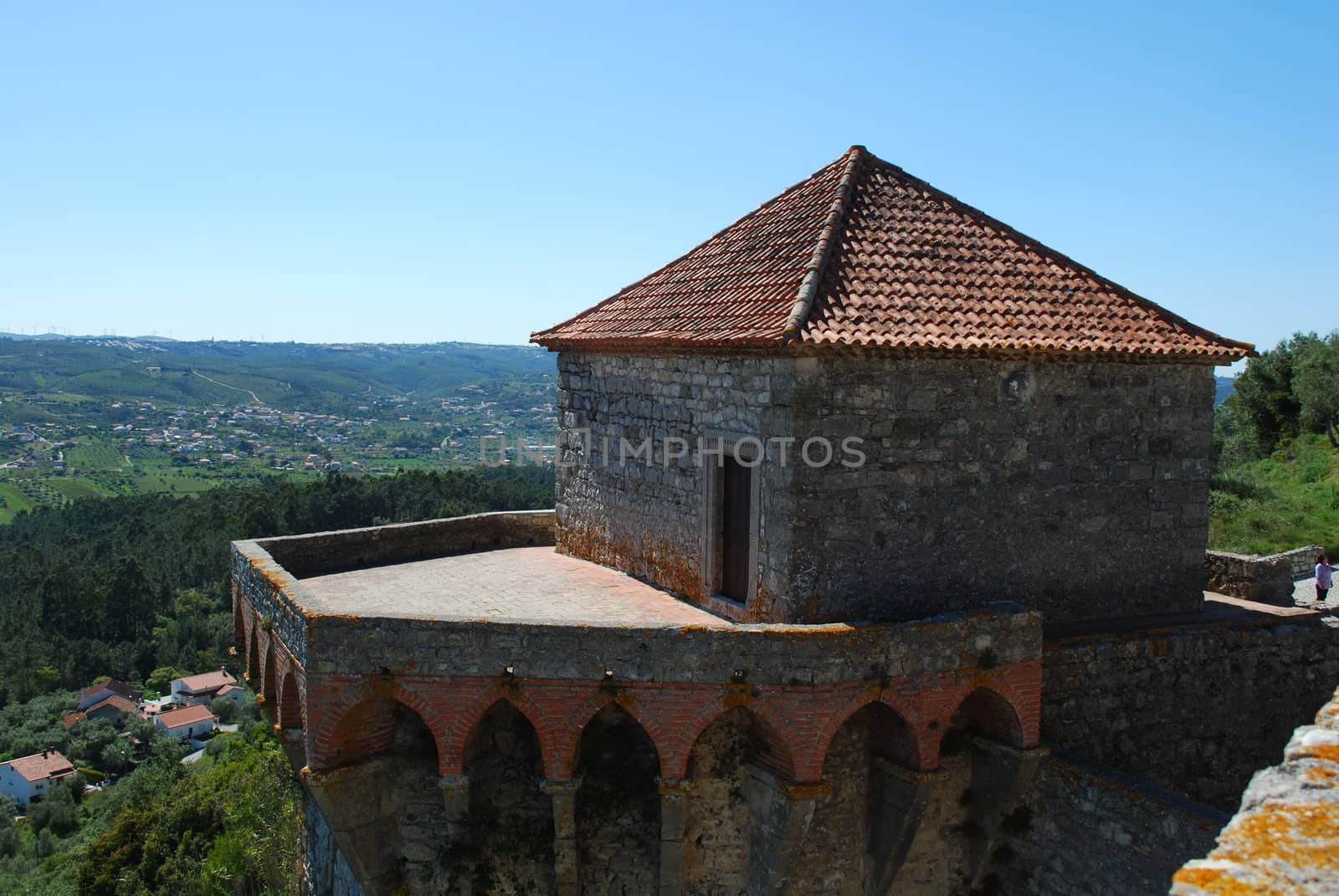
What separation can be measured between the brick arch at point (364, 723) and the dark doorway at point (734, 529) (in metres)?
3.36

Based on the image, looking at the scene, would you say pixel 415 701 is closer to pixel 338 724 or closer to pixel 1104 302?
pixel 338 724

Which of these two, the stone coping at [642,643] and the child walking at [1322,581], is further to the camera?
the child walking at [1322,581]

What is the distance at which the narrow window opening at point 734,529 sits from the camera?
10297 mm

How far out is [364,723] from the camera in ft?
29.0

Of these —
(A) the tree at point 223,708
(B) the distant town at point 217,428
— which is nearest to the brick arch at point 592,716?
(A) the tree at point 223,708

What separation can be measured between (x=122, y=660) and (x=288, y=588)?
64.1 m

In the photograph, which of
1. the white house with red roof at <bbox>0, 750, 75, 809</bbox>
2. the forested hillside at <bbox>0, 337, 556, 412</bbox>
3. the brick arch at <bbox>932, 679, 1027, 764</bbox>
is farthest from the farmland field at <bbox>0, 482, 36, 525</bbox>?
the brick arch at <bbox>932, 679, 1027, 764</bbox>

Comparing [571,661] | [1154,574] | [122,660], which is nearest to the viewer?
[571,661]

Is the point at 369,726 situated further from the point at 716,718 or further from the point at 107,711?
the point at 107,711

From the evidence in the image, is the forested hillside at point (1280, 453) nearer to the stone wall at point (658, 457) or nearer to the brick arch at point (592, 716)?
the stone wall at point (658, 457)

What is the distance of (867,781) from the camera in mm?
9180

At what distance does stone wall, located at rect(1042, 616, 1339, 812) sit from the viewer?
9.55 meters

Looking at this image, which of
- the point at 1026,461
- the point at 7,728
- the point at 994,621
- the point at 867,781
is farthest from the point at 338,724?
the point at 7,728

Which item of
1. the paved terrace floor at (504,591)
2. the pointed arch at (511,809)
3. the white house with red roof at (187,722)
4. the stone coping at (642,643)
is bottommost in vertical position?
the white house with red roof at (187,722)
